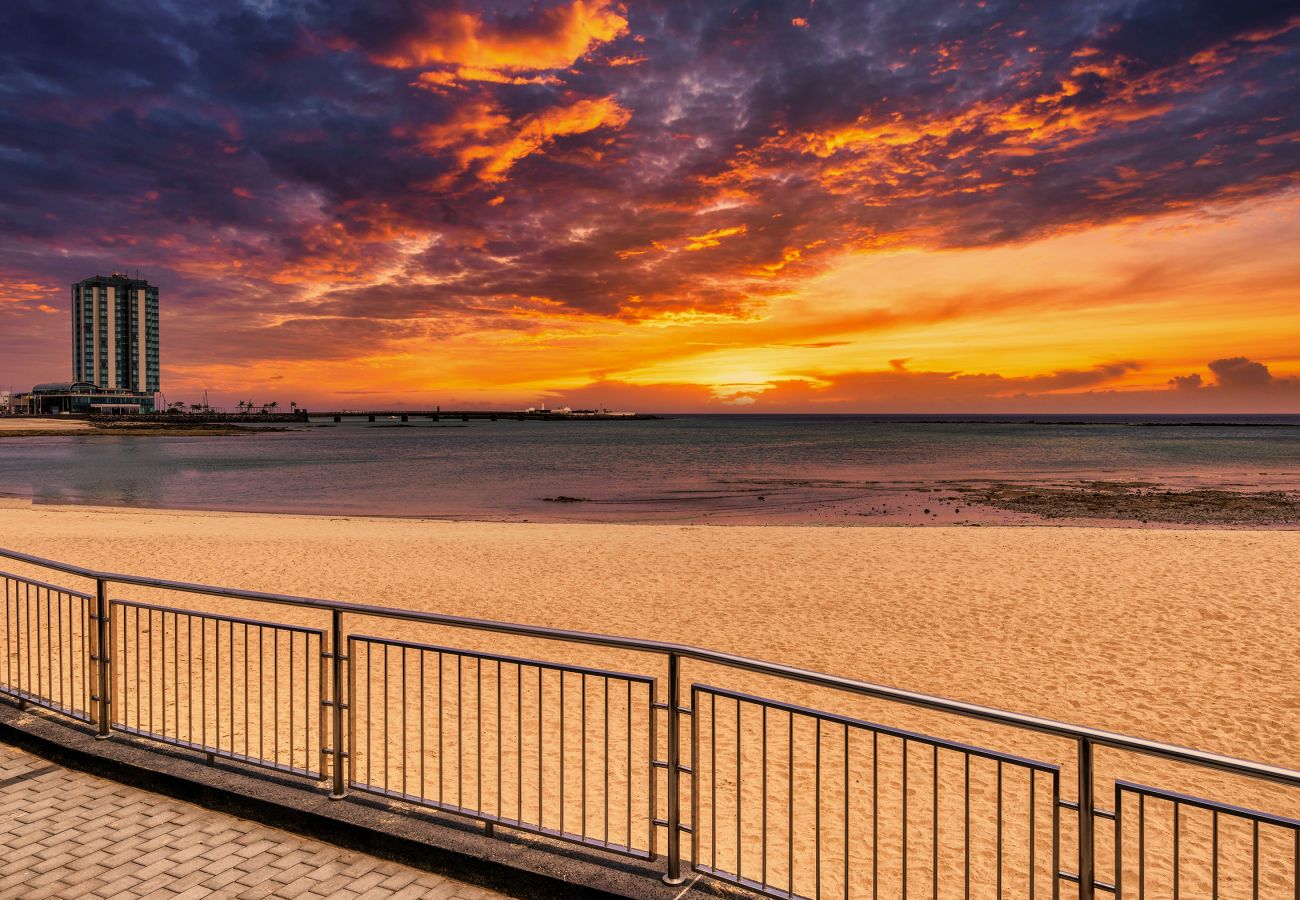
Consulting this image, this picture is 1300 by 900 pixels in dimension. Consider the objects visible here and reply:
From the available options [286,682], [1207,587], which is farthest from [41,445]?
[1207,587]

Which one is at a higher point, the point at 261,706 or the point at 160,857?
the point at 261,706

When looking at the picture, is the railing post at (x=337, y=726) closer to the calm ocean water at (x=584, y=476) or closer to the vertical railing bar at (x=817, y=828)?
Result: the vertical railing bar at (x=817, y=828)

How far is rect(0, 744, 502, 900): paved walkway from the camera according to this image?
4.67m

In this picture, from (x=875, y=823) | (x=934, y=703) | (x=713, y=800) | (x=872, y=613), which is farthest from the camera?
(x=872, y=613)

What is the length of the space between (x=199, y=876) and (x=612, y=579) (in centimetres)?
1457

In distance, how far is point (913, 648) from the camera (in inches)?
525

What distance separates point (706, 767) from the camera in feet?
27.7

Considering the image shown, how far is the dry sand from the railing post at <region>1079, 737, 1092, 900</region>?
710mm

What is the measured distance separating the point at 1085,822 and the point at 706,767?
521 centimetres

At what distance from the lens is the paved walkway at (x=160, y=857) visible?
467 cm

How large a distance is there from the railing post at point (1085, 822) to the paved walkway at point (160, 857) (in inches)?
131

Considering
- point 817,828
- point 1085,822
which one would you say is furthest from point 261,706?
point 1085,822

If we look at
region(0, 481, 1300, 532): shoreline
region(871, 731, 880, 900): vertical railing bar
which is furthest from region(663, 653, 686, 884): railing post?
region(0, 481, 1300, 532): shoreline

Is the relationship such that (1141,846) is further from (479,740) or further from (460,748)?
(460,748)
